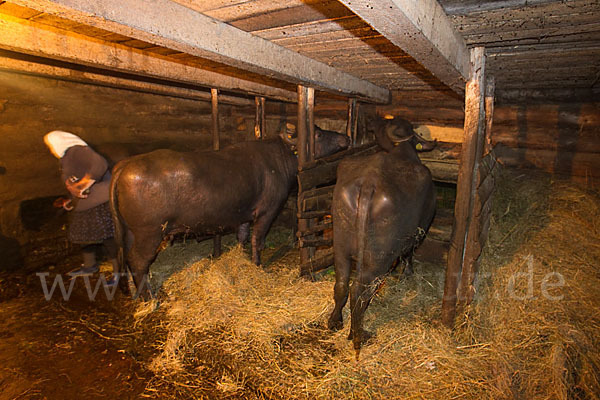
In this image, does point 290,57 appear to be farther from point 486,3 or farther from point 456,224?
point 456,224

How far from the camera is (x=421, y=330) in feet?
11.9

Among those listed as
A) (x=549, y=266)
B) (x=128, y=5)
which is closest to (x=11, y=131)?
(x=128, y=5)

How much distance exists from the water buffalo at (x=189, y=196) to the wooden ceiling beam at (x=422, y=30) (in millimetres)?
3266

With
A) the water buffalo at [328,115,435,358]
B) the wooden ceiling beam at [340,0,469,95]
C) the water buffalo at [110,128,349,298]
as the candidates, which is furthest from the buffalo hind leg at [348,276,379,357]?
the water buffalo at [110,128,349,298]

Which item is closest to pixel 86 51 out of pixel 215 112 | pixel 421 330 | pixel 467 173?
pixel 215 112

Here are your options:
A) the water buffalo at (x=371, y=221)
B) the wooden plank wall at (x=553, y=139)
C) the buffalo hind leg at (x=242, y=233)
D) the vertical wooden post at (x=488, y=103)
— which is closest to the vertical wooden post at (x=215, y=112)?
the buffalo hind leg at (x=242, y=233)

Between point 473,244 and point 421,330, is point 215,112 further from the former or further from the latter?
point 421,330

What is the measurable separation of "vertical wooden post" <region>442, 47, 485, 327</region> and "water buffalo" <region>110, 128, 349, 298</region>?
10.1 feet

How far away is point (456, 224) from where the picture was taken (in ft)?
11.0

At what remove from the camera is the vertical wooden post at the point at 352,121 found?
20.2ft

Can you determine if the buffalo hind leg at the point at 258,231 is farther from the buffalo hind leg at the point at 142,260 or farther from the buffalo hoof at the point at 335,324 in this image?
the buffalo hoof at the point at 335,324

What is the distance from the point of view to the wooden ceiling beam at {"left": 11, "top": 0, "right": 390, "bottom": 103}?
170 cm

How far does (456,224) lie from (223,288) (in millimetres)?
3254

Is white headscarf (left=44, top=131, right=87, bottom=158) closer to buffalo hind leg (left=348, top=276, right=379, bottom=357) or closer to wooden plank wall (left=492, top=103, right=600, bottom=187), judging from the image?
buffalo hind leg (left=348, top=276, right=379, bottom=357)
